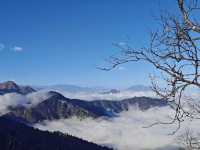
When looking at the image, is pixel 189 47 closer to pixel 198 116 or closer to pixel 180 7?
pixel 180 7

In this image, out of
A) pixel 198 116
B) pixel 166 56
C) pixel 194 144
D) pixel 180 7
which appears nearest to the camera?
pixel 180 7

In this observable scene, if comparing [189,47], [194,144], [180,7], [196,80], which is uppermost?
[180,7]

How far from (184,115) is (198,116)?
0.57m

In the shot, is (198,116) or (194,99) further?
(194,99)

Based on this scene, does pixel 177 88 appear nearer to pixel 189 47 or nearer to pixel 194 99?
pixel 189 47

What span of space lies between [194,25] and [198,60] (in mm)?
696

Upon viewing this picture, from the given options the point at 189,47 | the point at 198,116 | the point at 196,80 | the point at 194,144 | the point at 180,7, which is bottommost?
the point at 194,144

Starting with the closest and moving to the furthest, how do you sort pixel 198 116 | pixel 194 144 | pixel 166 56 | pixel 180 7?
pixel 180 7 → pixel 166 56 → pixel 198 116 → pixel 194 144

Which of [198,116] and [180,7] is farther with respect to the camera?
[198,116]

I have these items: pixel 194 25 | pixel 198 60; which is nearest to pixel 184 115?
pixel 198 60

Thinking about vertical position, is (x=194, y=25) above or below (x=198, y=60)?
above

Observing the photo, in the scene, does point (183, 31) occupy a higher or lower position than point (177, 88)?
higher

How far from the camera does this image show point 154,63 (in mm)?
8734

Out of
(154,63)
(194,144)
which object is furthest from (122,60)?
(194,144)
